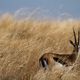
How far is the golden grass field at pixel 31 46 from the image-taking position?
668 cm

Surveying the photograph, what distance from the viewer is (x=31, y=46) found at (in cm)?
807

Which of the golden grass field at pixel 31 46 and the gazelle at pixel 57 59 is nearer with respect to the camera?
the golden grass field at pixel 31 46

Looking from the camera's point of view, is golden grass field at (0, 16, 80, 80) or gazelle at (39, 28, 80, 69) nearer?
golden grass field at (0, 16, 80, 80)

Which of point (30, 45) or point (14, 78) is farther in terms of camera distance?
point (30, 45)

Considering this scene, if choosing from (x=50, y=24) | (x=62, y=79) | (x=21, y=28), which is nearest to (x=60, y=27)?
(x=50, y=24)

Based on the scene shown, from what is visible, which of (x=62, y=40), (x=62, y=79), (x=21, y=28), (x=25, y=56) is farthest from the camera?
(x=21, y=28)

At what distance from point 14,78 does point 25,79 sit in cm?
19

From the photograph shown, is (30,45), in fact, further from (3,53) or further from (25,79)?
(25,79)

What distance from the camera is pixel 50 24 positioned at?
11.4 meters

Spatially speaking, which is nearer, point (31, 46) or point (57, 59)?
point (57, 59)

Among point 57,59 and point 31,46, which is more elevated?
point 31,46

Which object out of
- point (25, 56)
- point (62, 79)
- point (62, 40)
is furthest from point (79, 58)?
point (62, 40)

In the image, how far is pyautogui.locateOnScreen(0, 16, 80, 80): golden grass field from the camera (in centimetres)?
668

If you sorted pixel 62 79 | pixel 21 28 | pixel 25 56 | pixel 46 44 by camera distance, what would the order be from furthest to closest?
pixel 21 28 < pixel 46 44 < pixel 25 56 < pixel 62 79
